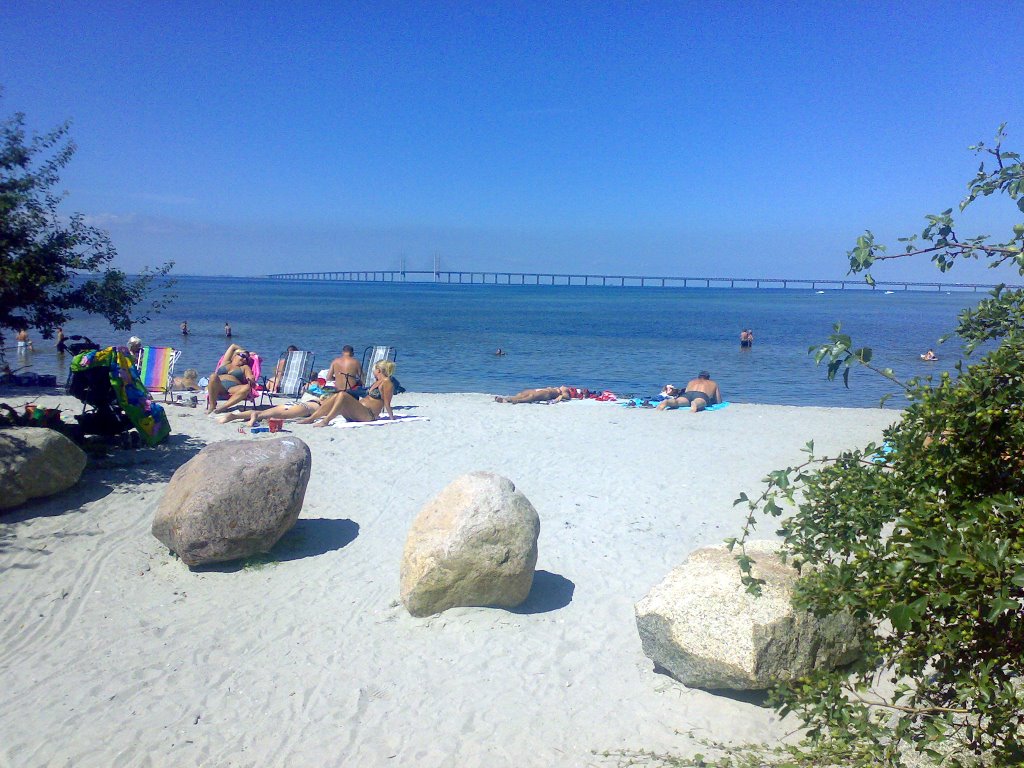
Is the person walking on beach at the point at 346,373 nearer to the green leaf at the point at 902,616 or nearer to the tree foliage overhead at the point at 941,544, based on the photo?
the tree foliage overhead at the point at 941,544

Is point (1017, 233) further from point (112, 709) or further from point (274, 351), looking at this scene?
point (274, 351)

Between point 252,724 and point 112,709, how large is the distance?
0.86 metres

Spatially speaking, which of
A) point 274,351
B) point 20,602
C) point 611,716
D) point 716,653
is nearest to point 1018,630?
point 716,653

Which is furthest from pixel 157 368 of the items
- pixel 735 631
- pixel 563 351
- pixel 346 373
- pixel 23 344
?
pixel 563 351

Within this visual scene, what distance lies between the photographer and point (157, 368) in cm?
1348

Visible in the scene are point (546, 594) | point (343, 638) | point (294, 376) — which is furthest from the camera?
point (294, 376)

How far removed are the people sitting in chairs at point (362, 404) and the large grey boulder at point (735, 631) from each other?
756cm

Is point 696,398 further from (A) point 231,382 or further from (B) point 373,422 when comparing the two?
(A) point 231,382

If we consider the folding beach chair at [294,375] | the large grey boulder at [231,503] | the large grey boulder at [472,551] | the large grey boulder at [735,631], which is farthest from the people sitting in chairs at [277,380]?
the large grey boulder at [735,631]

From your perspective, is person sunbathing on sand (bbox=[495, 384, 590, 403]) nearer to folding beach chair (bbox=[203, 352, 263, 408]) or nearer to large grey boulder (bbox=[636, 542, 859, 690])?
folding beach chair (bbox=[203, 352, 263, 408])

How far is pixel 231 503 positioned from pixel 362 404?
5491 mm

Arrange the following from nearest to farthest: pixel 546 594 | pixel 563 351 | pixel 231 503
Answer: pixel 546 594 → pixel 231 503 → pixel 563 351

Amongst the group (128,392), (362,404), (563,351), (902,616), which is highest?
(902,616)

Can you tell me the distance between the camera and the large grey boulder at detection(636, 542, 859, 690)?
396cm
